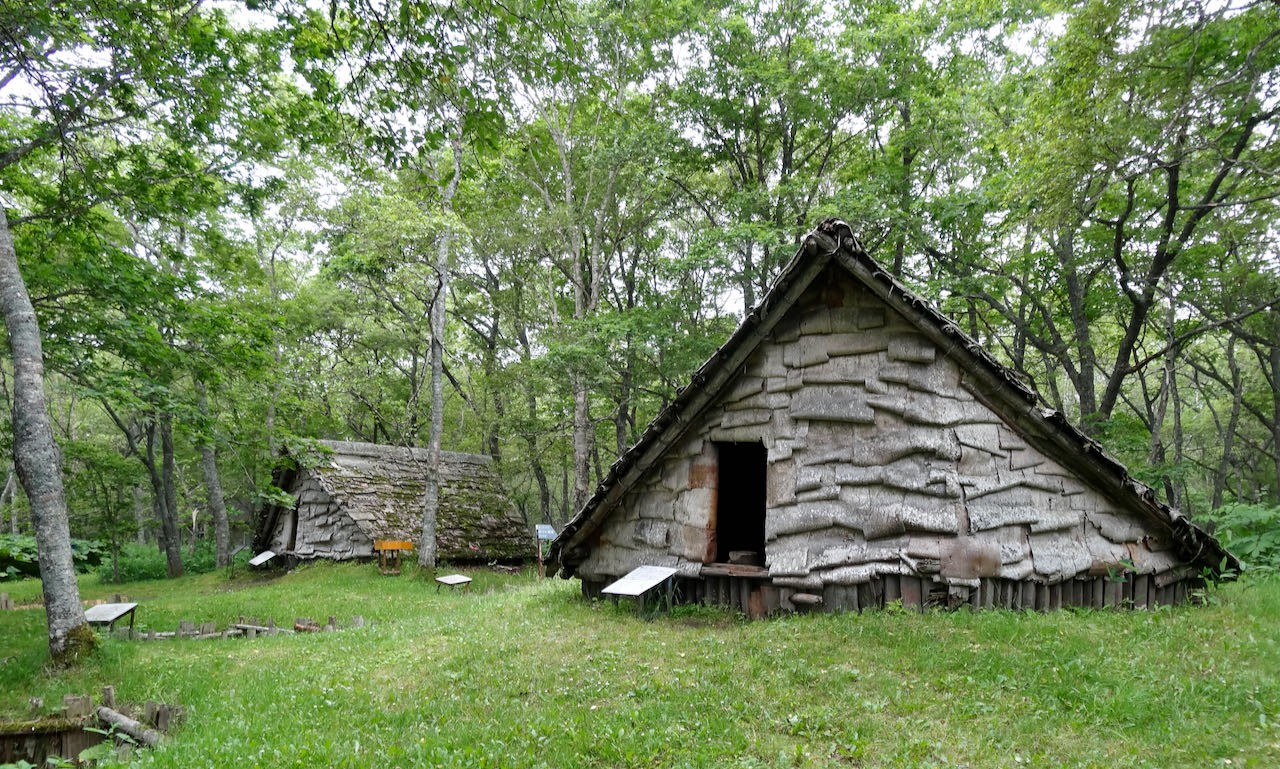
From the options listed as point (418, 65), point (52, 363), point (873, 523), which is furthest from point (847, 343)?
point (52, 363)

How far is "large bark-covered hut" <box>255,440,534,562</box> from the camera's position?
50.9ft

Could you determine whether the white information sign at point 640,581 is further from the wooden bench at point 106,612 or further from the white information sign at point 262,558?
the white information sign at point 262,558

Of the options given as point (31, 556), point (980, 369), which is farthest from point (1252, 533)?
point (31, 556)

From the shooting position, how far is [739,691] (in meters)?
4.60

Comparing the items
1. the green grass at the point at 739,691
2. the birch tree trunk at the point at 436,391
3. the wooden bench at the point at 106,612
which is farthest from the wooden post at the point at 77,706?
the birch tree trunk at the point at 436,391

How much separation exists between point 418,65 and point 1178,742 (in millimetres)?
6544

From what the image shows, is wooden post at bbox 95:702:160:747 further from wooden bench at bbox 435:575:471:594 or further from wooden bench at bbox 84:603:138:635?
wooden bench at bbox 435:575:471:594

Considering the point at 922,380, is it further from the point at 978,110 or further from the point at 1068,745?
the point at 978,110

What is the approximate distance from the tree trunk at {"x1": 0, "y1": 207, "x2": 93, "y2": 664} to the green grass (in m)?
0.39

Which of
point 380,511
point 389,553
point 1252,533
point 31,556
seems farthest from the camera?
point 380,511

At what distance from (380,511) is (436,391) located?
332 centimetres

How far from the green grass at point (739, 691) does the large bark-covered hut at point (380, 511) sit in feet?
27.1

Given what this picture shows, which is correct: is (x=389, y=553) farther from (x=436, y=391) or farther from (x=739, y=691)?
(x=739, y=691)

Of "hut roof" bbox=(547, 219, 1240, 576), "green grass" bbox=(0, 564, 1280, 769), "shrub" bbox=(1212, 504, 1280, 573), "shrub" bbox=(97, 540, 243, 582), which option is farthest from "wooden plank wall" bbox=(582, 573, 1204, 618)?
"shrub" bbox=(97, 540, 243, 582)
